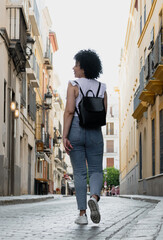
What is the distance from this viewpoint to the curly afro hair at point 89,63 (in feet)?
23.6

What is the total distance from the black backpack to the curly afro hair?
1.25ft

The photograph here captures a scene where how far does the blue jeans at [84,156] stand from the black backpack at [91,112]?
94mm

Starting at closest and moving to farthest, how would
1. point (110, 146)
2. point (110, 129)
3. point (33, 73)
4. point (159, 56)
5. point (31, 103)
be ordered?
1. point (159, 56)
2. point (33, 73)
3. point (31, 103)
4. point (110, 146)
5. point (110, 129)

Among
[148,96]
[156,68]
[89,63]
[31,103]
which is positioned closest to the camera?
[89,63]

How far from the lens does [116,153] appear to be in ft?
369

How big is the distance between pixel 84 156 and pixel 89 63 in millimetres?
1129

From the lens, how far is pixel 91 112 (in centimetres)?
686

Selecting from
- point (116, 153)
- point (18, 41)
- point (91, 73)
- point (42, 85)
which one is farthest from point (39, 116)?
point (116, 153)

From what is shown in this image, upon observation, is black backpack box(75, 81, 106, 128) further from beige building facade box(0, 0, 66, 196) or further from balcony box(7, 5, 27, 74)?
balcony box(7, 5, 27, 74)

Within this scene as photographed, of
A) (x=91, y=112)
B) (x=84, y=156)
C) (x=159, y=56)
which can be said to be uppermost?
(x=159, y=56)

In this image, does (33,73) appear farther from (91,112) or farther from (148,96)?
(91,112)

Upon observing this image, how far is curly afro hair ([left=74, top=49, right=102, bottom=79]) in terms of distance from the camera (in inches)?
283

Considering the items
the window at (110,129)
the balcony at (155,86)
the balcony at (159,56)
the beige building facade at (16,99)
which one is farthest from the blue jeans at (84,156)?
the window at (110,129)

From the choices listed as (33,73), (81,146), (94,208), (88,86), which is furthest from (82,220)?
(33,73)
